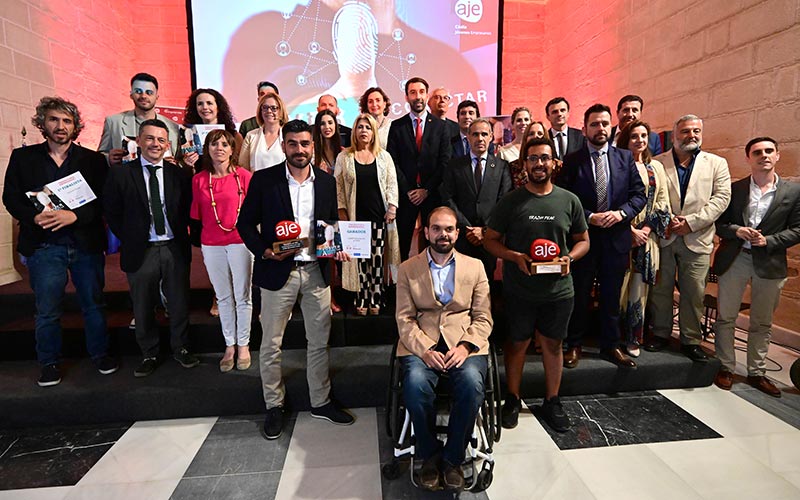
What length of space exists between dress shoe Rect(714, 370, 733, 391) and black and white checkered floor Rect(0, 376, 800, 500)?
22 cm

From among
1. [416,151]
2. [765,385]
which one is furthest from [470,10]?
[765,385]

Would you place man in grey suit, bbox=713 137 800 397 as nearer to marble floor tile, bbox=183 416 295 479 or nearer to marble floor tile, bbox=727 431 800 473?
marble floor tile, bbox=727 431 800 473

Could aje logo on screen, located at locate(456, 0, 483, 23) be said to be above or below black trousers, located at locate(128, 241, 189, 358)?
above

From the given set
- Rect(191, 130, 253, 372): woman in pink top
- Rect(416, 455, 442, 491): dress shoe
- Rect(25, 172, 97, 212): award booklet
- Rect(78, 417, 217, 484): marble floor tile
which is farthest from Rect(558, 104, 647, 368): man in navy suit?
Rect(25, 172, 97, 212): award booklet

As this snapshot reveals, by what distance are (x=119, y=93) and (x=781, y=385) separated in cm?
799

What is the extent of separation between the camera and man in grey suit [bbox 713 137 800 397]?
286 cm

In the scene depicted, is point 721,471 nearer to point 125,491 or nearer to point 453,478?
point 453,478

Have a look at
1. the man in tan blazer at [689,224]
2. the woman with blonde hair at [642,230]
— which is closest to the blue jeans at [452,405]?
the woman with blonde hair at [642,230]

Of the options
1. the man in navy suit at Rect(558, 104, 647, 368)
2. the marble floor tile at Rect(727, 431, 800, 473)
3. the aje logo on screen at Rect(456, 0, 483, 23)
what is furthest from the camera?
the aje logo on screen at Rect(456, 0, 483, 23)

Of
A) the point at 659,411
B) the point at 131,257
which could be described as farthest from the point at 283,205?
the point at 659,411

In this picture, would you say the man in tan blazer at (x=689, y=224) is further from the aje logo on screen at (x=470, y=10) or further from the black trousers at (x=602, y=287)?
the aje logo on screen at (x=470, y=10)

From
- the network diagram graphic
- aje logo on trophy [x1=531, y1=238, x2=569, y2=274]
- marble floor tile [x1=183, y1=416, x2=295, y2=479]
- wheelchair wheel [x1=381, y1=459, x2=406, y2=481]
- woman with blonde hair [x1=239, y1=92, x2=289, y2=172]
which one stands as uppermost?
the network diagram graphic

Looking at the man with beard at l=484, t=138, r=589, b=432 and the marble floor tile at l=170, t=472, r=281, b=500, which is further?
the man with beard at l=484, t=138, r=589, b=432

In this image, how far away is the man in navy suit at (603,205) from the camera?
2752 millimetres
